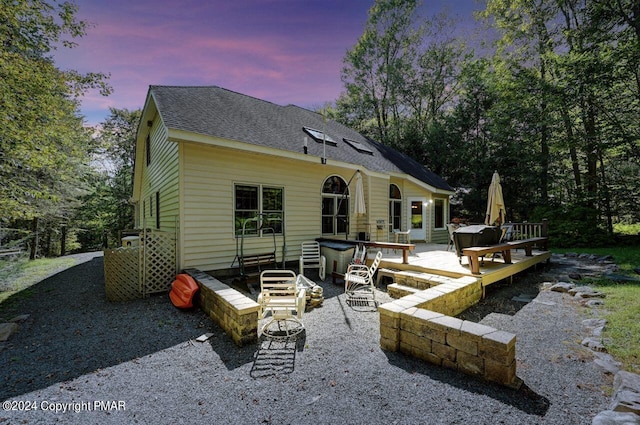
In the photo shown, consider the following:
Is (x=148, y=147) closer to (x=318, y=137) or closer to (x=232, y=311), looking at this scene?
(x=318, y=137)

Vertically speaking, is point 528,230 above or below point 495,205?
below

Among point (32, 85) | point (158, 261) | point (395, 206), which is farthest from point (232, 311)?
point (395, 206)

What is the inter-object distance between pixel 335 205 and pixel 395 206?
3727 millimetres

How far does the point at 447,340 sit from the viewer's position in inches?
118

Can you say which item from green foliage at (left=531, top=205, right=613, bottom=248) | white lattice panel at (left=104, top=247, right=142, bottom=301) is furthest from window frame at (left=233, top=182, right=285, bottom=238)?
green foliage at (left=531, top=205, right=613, bottom=248)

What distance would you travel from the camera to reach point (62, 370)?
3107mm

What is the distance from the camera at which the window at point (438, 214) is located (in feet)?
43.6

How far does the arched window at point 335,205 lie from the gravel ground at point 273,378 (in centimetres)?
470

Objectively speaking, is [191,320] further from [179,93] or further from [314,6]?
[314,6]

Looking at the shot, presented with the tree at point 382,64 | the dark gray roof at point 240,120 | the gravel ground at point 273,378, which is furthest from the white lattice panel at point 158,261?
the tree at point 382,64

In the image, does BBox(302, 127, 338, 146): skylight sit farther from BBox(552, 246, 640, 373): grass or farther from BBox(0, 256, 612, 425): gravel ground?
BBox(552, 246, 640, 373): grass

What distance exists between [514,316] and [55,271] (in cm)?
1303

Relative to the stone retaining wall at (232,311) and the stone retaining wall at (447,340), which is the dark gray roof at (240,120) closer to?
the stone retaining wall at (232,311)

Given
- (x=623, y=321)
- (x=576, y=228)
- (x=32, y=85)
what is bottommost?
(x=623, y=321)
